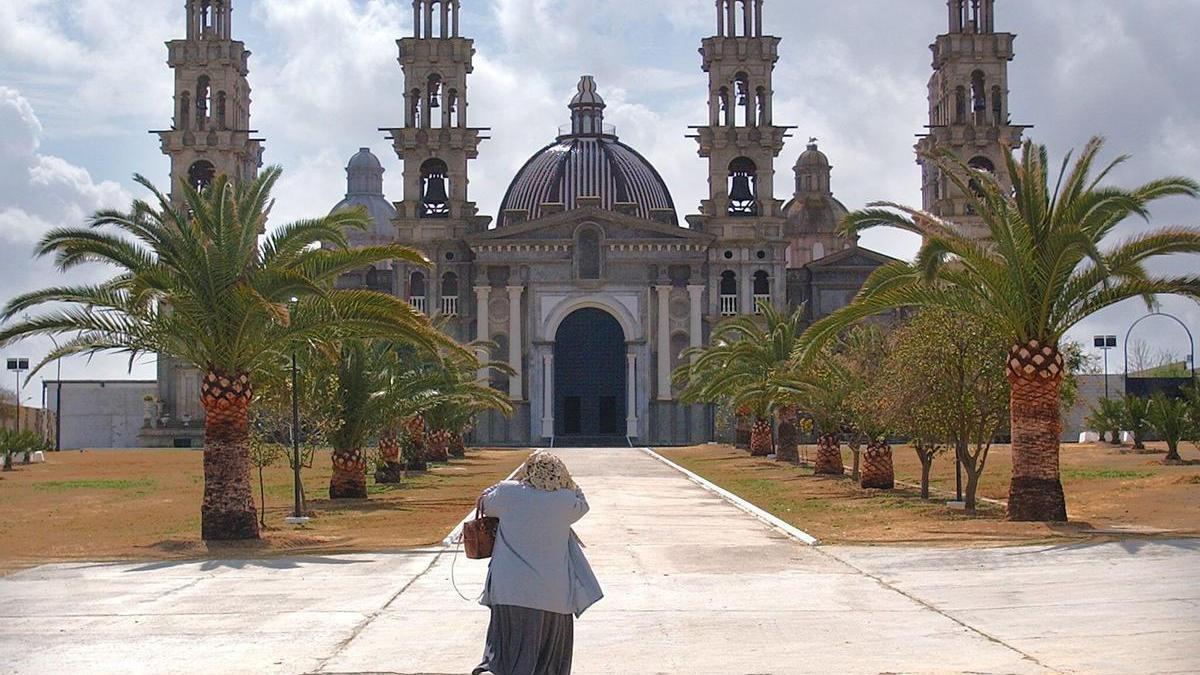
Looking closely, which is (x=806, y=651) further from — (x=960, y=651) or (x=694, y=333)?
(x=694, y=333)

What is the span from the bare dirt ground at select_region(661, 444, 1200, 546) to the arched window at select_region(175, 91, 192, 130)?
39304 millimetres

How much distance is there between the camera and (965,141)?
7738 cm

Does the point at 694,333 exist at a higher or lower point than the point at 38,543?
higher

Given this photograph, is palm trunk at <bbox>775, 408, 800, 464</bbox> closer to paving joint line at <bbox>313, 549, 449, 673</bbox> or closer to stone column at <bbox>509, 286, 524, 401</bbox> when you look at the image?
stone column at <bbox>509, 286, 524, 401</bbox>

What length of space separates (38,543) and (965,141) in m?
61.3

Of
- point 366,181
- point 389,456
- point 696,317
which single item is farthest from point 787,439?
point 366,181

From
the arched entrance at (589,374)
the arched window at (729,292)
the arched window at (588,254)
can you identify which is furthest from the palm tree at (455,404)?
the arched window at (729,292)

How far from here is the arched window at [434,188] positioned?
78.9 meters

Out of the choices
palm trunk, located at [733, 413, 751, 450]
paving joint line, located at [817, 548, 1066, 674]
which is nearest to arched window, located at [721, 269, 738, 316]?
palm trunk, located at [733, 413, 751, 450]

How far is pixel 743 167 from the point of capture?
78.4m

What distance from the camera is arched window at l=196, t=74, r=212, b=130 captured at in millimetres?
78688

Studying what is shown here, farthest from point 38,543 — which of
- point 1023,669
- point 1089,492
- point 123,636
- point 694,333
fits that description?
point 694,333

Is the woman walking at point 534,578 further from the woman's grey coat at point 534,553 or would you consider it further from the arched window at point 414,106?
the arched window at point 414,106

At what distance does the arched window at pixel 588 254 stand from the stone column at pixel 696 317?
455 centimetres
